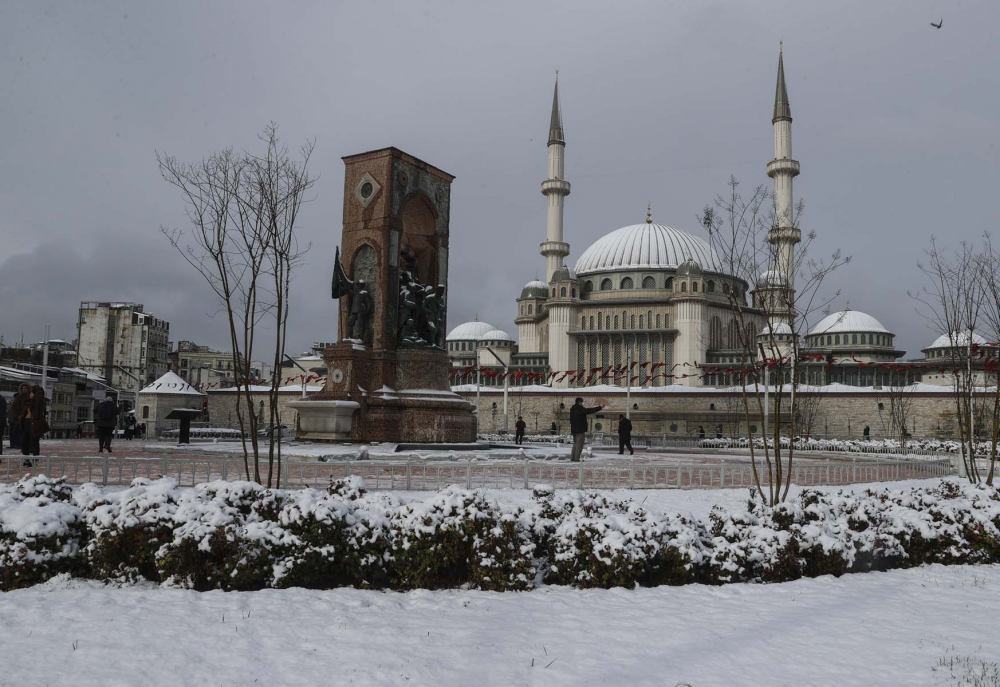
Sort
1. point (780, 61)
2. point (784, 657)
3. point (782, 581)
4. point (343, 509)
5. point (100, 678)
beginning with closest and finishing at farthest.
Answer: point (100, 678)
point (784, 657)
point (343, 509)
point (782, 581)
point (780, 61)

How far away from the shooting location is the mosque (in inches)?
2183

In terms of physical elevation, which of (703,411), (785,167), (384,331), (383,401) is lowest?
(383,401)

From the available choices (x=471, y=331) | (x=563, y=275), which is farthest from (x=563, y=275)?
(x=471, y=331)

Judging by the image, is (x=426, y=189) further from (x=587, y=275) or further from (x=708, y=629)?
(x=587, y=275)

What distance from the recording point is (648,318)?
6081 centimetres

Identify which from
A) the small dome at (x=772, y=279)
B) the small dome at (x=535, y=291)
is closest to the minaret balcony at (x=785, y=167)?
the small dome at (x=535, y=291)

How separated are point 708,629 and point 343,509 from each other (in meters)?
3.28

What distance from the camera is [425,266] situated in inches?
744

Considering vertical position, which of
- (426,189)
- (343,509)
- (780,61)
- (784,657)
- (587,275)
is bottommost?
(784,657)

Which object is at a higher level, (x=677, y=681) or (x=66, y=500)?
(x=66, y=500)

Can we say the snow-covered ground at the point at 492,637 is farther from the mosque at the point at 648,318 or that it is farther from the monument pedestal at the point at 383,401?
the mosque at the point at 648,318

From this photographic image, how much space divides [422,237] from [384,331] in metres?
2.82

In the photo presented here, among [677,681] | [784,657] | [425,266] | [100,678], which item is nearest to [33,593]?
[100,678]

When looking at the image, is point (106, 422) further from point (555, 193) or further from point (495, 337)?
point (495, 337)
